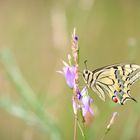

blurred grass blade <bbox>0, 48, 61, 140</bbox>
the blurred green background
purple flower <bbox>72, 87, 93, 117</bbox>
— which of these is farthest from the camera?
the blurred green background

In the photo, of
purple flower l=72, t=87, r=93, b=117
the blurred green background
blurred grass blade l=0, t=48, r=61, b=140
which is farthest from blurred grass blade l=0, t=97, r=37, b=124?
purple flower l=72, t=87, r=93, b=117

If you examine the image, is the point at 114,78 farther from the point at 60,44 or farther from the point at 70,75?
the point at 60,44

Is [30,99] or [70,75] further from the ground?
[30,99]

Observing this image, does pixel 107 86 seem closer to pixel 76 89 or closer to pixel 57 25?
pixel 76 89

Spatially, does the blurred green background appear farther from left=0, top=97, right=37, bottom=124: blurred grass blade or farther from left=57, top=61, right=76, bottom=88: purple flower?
left=57, top=61, right=76, bottom=88: purple flower

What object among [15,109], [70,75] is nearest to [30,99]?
[15,109]

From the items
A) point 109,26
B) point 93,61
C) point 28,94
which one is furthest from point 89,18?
point 28,94

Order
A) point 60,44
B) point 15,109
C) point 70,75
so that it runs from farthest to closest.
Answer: point 60,44 → point 15,109 → point 70,75

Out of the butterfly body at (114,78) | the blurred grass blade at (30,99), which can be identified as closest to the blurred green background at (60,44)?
the blurred grass blade at (30,99)

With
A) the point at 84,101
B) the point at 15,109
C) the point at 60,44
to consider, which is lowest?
the point at 84,101
